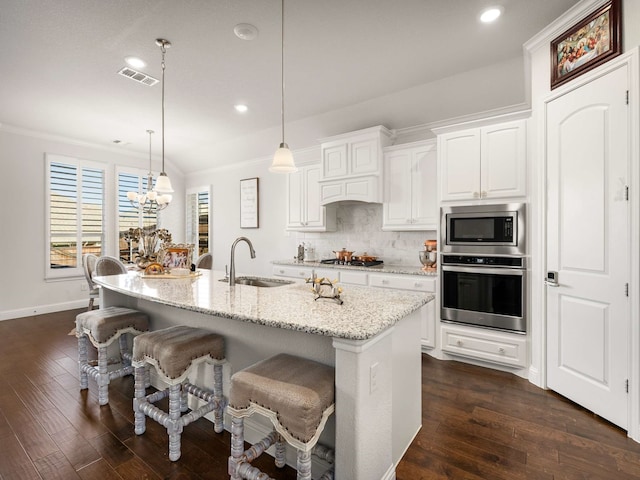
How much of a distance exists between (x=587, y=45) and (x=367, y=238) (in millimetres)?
2893

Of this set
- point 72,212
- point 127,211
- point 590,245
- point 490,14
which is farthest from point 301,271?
point 72,212

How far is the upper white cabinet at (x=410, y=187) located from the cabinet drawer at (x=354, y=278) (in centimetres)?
67

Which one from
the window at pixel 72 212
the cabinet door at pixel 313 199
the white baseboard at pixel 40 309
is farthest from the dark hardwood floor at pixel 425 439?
the window at pixel 72 212

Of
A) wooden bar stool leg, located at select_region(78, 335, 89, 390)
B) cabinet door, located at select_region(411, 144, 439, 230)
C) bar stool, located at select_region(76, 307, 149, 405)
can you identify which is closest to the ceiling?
cabinet door, located at select_region(411, 144, 439, 230)

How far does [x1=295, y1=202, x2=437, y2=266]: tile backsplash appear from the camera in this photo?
4156 mm

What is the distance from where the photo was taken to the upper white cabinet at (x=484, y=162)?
2.90m

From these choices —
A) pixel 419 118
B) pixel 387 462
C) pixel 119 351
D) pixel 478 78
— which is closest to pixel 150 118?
pixel 119 351

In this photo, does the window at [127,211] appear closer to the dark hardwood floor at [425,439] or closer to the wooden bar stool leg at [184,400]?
the dark hardwood floor at [425,439]

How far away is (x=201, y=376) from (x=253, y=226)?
3.75 metres

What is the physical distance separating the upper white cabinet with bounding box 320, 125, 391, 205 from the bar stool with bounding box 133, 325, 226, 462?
2560 millimetres

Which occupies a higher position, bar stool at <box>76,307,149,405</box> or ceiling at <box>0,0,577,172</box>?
ceiling at <box>0,0,577,172</box>

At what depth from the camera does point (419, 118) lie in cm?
388

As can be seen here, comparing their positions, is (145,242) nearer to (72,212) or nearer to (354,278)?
(354,278)

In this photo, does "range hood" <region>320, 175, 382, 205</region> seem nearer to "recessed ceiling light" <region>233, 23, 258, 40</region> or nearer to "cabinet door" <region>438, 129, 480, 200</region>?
"cabinet door" <region>438, 129, 480, 200</region>
